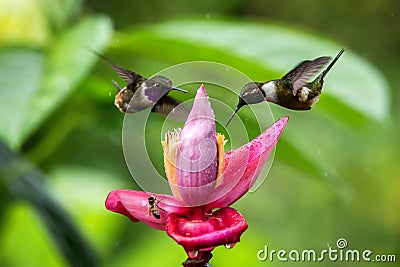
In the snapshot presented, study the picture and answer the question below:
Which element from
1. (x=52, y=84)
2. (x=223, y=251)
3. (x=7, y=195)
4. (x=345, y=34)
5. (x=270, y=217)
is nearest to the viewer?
(x=52, y=84)

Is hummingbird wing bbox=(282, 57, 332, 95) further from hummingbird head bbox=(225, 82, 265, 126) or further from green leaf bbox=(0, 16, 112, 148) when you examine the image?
green leaf bbox=(0, 16, 112, 148)

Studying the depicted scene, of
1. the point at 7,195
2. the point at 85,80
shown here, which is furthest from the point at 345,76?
the point at 7,195

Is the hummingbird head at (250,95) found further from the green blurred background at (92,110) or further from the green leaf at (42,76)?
the green leaf at (42,76)

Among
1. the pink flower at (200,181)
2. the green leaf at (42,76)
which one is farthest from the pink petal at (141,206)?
the green leaf at (42,76)

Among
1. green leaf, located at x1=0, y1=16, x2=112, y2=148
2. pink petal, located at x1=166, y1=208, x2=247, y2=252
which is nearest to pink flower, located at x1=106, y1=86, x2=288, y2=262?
pink petal, located at x1=166, y1=208, x2=247, y2=252

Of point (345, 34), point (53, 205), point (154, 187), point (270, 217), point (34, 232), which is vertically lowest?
point (154, 187)

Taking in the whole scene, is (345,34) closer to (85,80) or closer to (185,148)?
(85,80)
